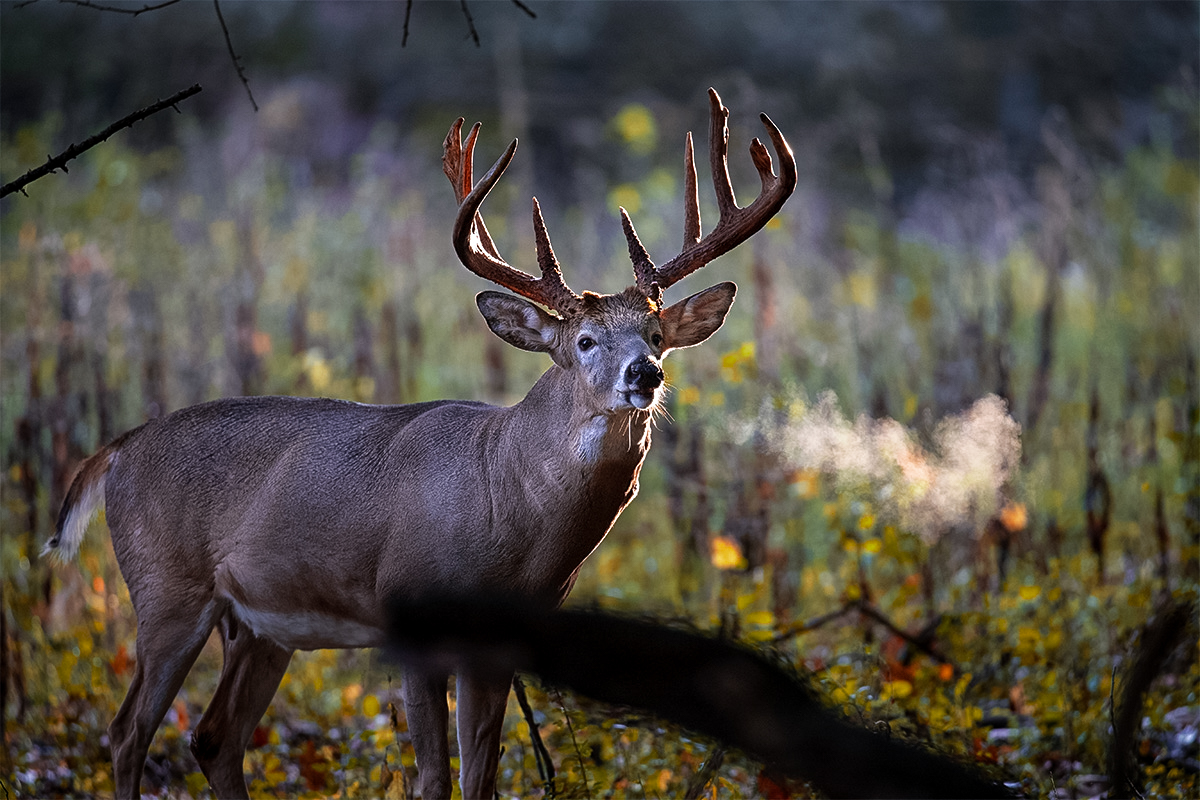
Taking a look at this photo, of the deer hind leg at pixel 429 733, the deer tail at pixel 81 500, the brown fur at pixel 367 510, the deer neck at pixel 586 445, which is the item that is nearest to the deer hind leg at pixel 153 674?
the brown fur at pixel 367 510

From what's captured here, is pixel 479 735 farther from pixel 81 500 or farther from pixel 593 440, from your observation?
pixel 81 500

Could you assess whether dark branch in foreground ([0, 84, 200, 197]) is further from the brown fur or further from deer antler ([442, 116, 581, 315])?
the brown fur

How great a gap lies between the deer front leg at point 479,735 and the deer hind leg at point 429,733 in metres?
0.06

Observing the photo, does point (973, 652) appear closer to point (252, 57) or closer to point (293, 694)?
point (293, 694)

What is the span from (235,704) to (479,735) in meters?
1.17

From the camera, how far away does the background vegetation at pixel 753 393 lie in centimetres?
519

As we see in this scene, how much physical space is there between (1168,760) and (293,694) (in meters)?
3.73

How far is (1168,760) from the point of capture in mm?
4754

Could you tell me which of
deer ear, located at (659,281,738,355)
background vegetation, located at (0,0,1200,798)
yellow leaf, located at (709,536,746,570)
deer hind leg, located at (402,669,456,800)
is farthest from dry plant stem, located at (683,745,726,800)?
yellow leaf, located at (709,536,746,570)

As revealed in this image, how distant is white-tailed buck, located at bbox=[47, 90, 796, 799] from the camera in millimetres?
4086

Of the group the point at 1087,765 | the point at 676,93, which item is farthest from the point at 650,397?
the point at 676,93

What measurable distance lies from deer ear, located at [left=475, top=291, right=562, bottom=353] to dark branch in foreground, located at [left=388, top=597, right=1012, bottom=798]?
253 centimetres

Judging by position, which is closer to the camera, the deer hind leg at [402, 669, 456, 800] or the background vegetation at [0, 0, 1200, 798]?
the deer hind leg at [402, 669, 456, 800]

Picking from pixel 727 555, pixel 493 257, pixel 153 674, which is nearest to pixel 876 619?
pixel 727 555
